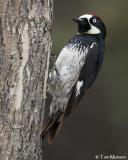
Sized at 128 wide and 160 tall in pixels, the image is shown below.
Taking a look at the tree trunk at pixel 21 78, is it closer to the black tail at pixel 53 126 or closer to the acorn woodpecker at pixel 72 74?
the black tail at pixel 53 126

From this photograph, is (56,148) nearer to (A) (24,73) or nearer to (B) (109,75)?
(B) (109,75)

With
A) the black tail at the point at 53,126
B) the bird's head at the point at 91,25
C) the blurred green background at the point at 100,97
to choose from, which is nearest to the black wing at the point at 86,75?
the black tail at the point at 53,126

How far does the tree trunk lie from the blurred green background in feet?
21.8

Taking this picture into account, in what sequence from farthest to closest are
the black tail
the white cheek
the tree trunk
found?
the white cheek
the black tail
the tree trunk

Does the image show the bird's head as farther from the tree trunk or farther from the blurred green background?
the blurred green background

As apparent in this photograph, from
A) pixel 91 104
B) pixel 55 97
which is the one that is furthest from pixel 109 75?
pixel 55 97

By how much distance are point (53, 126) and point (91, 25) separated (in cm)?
132

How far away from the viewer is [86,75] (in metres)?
8.97

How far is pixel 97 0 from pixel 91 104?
172 cm

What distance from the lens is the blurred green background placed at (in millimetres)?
14445

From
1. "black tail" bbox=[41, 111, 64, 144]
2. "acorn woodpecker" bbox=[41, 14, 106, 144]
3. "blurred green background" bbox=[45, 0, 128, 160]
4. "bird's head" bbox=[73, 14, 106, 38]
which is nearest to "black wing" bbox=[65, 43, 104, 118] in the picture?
"acorn woodpecker" bbox=[41, 14, 106, 144]

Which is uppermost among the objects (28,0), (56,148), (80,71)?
(28,0)

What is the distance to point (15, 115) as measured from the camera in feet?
24.5

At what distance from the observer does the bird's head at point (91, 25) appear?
30.6 feet
